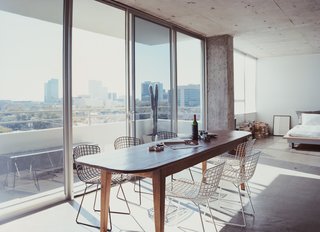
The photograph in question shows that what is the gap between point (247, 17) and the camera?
16.8 feet

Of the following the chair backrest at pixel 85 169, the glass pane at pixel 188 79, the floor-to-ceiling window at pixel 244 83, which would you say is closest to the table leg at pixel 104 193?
the chair backrest at pixel 85 169

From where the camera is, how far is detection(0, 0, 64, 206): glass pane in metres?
3.18

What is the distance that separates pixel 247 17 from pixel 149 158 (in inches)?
146

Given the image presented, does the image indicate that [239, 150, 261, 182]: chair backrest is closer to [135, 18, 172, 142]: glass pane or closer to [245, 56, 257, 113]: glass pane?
[135, 18, 172, 142]: glass pane

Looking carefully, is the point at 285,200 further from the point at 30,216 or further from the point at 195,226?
the point at 30,216

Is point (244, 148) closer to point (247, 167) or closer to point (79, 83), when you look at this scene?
point (247, 167)

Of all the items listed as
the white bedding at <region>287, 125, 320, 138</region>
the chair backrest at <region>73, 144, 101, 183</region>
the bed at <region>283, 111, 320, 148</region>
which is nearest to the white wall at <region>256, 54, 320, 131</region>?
the bed at <region>283, 111, 320, 148</region>

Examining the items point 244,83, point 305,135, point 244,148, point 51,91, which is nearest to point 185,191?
point 244,148

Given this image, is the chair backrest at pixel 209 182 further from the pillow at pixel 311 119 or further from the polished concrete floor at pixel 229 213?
the pillow at pixel 311 119

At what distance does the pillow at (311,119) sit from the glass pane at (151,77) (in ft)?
17.1

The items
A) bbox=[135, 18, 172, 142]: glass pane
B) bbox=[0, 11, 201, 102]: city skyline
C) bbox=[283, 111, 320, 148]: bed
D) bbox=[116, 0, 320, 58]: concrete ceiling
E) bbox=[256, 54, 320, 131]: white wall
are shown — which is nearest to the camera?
bbox=[0, 11, 201, 102]: city skyline

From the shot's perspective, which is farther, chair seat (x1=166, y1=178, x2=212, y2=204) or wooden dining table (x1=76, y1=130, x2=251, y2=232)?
chair seat (x1=166, y1=178, x2=212, y2=204)

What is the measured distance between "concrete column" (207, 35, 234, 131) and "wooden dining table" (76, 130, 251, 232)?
3324 mm

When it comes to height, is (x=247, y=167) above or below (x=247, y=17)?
below
